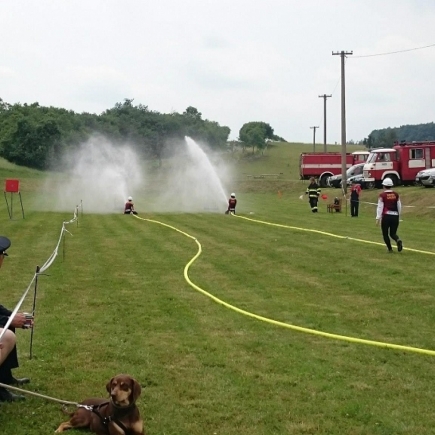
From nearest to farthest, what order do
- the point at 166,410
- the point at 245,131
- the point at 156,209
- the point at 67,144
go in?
the point at 166,410, the point at 156,209, the point at 67,144, the point at 245,131

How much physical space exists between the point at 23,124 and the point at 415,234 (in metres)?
77.3

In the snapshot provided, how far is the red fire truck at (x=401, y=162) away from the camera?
44312 millimetres

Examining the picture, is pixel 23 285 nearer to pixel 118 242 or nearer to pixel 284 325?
pixel 284 325

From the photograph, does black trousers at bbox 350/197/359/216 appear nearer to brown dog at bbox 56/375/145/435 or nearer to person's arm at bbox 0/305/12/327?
person's arm at bbox 0/305/12/327

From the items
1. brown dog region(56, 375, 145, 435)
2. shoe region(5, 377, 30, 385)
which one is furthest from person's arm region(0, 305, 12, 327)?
brown dog region(56, 375, 145, 435)

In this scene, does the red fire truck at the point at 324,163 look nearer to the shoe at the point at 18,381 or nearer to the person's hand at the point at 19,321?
the shoe at the point at 18,381

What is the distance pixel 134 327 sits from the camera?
30.9 feet

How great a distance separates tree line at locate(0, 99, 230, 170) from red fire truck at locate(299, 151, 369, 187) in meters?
39.0

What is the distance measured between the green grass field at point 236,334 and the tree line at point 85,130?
72312mm

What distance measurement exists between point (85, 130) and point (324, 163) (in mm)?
49991

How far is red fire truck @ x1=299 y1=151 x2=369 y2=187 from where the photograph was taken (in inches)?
2323

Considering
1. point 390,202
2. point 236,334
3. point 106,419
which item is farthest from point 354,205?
point 106,419

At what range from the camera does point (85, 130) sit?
329ft

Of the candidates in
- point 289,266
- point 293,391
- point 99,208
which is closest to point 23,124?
point 99,208
